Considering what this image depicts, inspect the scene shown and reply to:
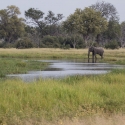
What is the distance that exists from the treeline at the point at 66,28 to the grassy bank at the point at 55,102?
46216mm

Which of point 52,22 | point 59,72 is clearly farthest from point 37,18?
point 59,72

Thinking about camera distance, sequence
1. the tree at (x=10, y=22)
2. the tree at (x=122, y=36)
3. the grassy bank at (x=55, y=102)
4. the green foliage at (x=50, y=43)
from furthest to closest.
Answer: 1. the tree at (x=122, y=36)
2. the tree at (x=10, y=22)
3. the green foliage at (x=50, y=43)
4. the grassy bank at (x=55, y=102)

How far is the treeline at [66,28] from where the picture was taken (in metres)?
63.5

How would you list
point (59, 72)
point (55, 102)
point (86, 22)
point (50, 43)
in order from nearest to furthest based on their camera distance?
point (55, 102)
point (59, 72)
point (50, 43)
point (86, 22)

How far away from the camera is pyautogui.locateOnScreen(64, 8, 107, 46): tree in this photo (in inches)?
2554

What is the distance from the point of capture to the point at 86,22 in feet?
217

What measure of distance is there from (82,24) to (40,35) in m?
20.7

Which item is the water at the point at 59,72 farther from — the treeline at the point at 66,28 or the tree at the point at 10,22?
the tree at the point at 10,22

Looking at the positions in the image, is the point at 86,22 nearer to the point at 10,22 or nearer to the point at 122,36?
the point at 10,22

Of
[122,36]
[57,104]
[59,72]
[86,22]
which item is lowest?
[59,72]

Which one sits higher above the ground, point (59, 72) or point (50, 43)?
point (50, 43)

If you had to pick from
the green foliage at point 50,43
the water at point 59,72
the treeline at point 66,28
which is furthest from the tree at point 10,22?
the water at point 59,72

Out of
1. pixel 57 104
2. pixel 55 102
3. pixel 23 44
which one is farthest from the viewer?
pixel 23 44

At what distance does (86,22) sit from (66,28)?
3879 mm
